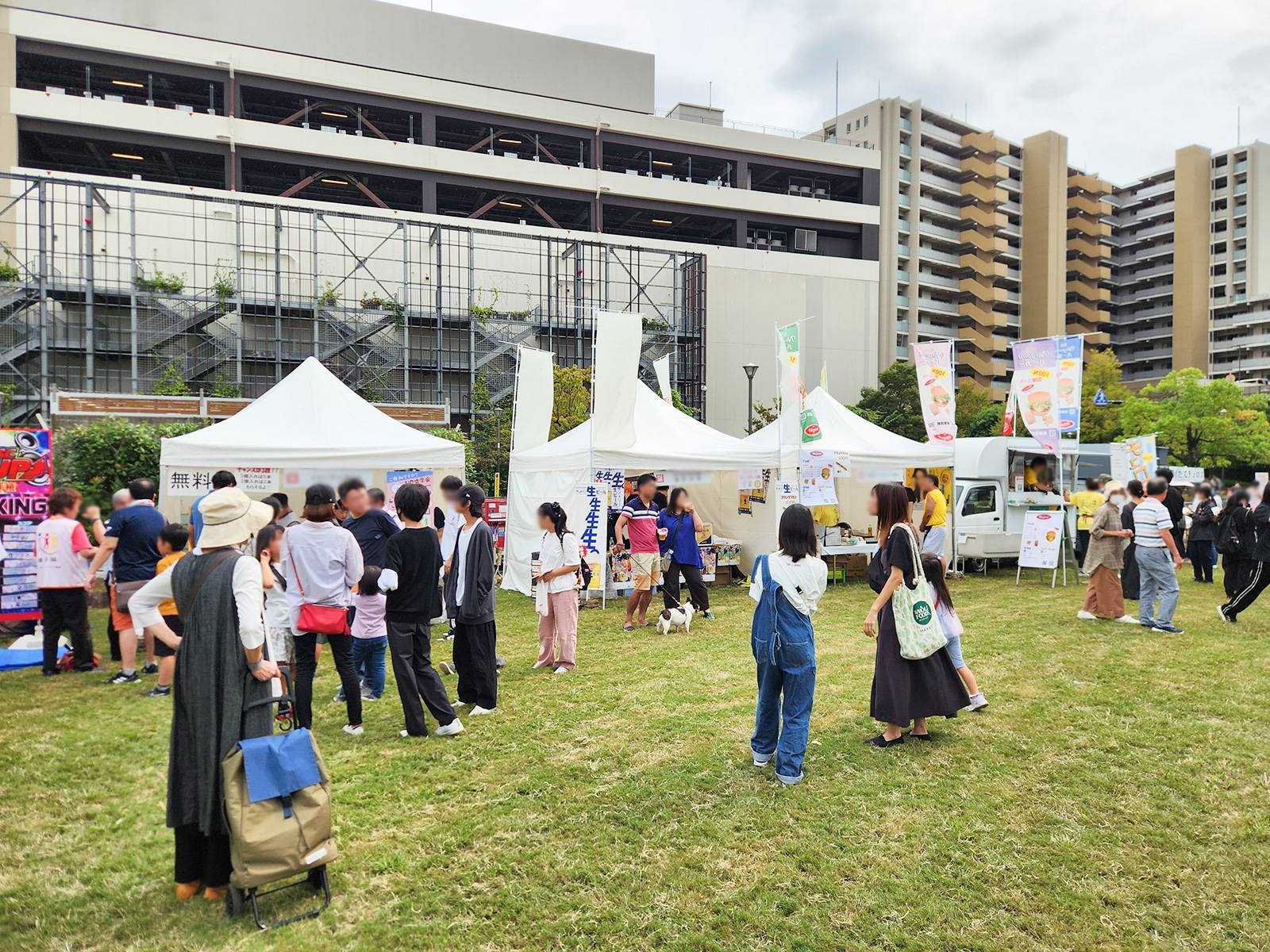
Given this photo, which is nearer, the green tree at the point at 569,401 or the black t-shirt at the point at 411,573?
the black t-shirt at the point at 411,573

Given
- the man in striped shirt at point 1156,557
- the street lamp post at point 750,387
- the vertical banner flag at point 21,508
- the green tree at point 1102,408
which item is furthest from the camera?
the green tree at point 1102,408

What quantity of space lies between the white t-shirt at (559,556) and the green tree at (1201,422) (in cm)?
3686

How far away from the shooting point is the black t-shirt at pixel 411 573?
4.89 meters

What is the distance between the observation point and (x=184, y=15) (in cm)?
2944

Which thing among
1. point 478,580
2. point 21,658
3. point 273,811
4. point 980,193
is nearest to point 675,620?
point 478,580

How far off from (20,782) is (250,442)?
4306mm

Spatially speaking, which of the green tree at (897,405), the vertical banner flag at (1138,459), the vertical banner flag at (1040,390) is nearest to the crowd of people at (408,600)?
the vertical banner flag at (1040,390)

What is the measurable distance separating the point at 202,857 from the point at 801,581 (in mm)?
3057

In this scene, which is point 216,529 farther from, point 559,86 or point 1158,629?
point 559,86

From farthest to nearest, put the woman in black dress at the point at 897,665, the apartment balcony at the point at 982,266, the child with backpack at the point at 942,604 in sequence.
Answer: the apartment balcony at the point at 982,266, the child with backpack at the point at 942,604, the woman in black dress at the point at 897,665

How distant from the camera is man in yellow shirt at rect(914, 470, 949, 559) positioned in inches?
265

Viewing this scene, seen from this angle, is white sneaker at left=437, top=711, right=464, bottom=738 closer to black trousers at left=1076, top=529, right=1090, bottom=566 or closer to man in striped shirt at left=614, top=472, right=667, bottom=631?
man in striped shirt at left=614, top=472, right=667, bottom=631

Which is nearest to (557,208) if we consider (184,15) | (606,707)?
(184,15)

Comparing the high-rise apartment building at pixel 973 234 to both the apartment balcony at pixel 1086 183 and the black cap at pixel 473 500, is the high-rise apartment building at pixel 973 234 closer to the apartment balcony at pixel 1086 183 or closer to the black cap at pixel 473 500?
the apartment balcony at pixel 1086 183
